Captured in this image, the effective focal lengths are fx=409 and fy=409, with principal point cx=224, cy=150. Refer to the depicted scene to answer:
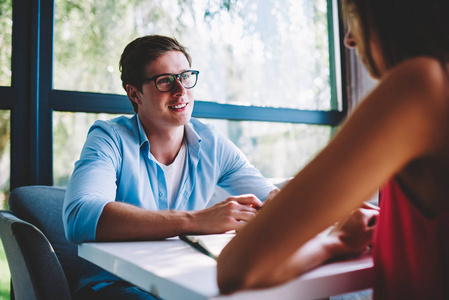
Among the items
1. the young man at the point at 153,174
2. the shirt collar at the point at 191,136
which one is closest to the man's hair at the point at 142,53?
the young man at the point at 153,174

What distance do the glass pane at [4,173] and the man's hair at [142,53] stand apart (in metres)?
0.73

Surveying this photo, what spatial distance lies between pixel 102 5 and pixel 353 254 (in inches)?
83.3

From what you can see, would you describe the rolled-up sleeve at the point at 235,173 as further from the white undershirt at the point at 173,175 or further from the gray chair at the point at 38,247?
the gray chair at the point at 38,247

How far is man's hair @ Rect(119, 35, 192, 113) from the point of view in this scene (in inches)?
71.2

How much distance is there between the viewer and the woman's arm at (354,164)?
1.74 ft

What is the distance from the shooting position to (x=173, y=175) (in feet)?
5.65

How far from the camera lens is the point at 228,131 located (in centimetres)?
275

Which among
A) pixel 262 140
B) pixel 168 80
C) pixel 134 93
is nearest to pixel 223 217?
pixel 168 80

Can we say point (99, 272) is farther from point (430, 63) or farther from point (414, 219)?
point (430, 63)

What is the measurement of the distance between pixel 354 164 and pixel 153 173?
1.18 m

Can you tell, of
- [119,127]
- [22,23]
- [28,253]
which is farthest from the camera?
[22,23]

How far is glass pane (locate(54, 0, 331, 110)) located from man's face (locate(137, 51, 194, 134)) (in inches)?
25.3

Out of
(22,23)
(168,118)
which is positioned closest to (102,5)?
(22,23)

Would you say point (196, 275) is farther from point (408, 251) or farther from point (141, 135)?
point (141, 135)
